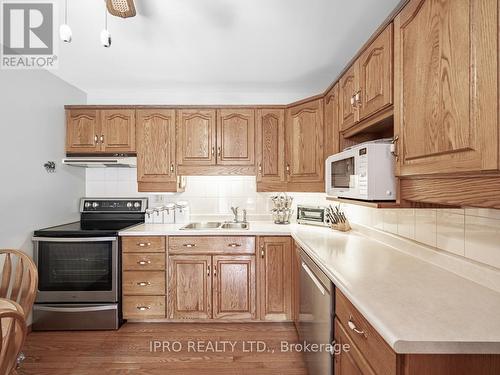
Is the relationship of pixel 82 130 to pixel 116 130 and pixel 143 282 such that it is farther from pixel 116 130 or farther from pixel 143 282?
pixel 143 282

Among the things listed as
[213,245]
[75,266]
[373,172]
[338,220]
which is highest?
[373,172]

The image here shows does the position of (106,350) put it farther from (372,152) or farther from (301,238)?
(372,152)

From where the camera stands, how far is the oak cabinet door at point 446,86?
0.77 meters

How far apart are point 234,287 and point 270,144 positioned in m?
1.42

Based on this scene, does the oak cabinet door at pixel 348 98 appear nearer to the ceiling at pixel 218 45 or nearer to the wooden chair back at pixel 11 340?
the ceiling at pixel 218 45

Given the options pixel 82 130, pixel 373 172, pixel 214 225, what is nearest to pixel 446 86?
pixel 373 172

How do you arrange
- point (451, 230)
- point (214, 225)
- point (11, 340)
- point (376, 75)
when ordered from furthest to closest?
point (214, 225), point (376, 75), point (451, 230), point (11, 340)

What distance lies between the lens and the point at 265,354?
2.06 m

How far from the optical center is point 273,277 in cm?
245

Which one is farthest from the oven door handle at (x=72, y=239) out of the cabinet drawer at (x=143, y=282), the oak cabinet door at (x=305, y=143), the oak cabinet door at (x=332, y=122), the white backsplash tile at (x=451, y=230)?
the white backsplash tile at (x=451, y=230)

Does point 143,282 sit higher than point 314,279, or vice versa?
point 314,279

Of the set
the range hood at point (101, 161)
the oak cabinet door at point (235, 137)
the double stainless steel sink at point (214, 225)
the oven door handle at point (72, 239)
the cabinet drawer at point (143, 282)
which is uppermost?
the oak cabinet door at point (235, 137)

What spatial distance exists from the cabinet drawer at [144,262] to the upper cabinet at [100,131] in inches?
41.6

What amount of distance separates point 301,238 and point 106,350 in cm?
175
